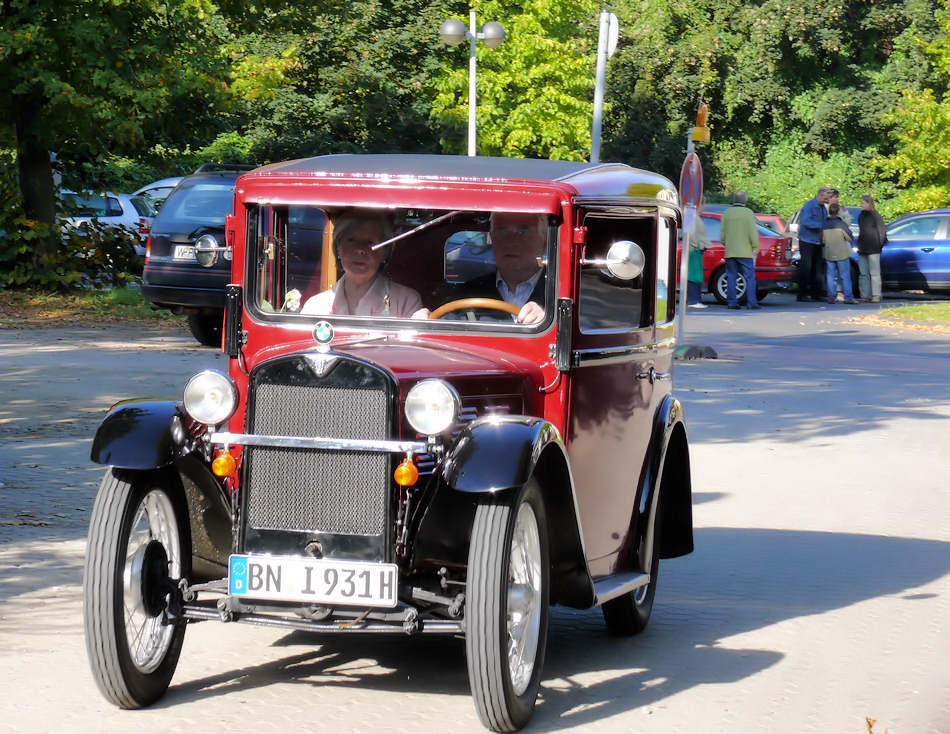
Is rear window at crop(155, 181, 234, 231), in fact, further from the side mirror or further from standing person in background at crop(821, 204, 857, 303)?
standing person in background at crop(821, 204, 857, 303)

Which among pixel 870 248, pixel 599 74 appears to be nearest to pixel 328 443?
pixel 599 74

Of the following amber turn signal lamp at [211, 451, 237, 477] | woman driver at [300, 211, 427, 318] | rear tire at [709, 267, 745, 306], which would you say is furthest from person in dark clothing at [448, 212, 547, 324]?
rear tire at [709, 267, 745, 306]

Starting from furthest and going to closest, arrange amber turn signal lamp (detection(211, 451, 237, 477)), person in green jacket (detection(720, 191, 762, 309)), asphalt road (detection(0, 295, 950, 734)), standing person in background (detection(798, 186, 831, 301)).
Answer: standing person in background (detection(798, 186, 831, 301)) → person in green jacket (detection(720, 191, 762, 309)) → asphalt road (detection(0, 295, 950, 734)) → amber turn signal lamp (detection(211, 451, 237, 477))

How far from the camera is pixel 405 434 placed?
16.1ft

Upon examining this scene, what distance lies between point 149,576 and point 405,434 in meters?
0.99

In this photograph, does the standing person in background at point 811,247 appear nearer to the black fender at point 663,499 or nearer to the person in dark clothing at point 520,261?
the black fender at point 663,499

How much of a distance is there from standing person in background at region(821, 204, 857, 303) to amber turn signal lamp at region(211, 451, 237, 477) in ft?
81.9

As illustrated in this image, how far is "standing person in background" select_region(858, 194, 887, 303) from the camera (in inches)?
1166

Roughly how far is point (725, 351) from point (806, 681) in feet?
46.5

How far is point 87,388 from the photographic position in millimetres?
13406

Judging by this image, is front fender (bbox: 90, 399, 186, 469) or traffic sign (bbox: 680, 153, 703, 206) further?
traffic sign (bbox: 680, 153, 703, 206)

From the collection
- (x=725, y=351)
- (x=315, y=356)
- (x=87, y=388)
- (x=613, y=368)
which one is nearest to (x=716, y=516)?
(x=613, y=368)

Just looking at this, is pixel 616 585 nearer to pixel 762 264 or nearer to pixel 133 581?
pixel 133 581

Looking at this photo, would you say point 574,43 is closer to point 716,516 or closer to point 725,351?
point 725,351
